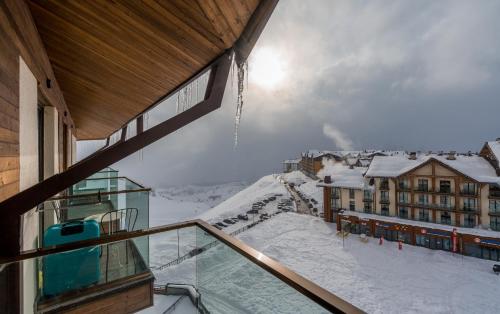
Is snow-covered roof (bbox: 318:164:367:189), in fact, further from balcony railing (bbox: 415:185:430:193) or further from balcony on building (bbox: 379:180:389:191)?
balcony railing (bbox: 415:185:430:193)

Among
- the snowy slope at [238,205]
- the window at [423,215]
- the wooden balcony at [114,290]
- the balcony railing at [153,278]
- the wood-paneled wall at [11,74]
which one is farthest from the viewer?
the snowy slope at [238,205]

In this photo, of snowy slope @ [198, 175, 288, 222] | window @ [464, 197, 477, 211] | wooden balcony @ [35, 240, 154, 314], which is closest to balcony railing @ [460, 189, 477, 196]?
window @ [464, 197, 477, 211]

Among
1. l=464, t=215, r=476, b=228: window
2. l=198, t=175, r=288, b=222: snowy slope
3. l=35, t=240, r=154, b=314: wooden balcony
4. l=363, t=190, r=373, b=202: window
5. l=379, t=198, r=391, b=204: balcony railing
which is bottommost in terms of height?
l=198, t=175, r=288, b=222: snowy slope

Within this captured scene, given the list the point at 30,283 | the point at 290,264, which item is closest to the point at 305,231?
the point at 290,264

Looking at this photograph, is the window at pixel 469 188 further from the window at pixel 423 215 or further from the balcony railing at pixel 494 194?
the window at pixel 423 215

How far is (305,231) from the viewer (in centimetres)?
1777

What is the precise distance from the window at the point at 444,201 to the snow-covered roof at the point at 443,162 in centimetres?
183

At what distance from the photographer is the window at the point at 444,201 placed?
1516 centimetres

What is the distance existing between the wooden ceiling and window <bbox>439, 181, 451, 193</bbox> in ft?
60.4

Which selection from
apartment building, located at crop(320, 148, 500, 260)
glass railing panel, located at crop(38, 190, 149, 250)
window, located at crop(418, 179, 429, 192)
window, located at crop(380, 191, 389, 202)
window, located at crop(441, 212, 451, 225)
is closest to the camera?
glass railing panel, located at crop(38, 190, 149, 250)

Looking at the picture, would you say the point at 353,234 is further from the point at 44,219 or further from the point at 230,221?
the point at 44,219

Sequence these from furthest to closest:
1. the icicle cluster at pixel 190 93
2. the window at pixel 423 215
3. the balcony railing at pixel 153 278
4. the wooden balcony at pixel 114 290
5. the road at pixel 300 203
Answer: the road at pixel 300 203, the window at pixel 423 215, the icicle cluster at pixel 190 93, the wooden balcony at pixel 114 290, the balcony railing at pixel 153 278

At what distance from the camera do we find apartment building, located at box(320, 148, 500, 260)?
14.0 metres

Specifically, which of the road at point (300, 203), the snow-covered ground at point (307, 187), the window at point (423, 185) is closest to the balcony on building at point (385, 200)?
the window at point (423, 185)
